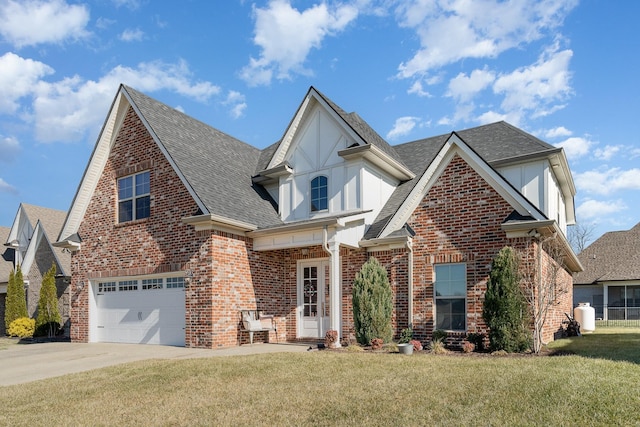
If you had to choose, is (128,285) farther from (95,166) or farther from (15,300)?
(15,300)

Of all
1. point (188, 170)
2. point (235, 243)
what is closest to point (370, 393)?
point (235, 243)

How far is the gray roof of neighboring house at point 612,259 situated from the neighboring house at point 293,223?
1484 centimetres

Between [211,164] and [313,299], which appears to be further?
[211,164]

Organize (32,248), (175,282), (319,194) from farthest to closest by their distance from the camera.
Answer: (32,248) < (319,194) < (175,282)

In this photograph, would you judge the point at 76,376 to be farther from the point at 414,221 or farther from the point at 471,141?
the point at 471,141

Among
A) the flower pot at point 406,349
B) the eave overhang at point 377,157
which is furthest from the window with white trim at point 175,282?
the flower pot at point 406,349

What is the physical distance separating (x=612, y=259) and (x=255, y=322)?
28176 mm

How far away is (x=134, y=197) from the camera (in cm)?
1675

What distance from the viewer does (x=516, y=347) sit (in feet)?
36.1

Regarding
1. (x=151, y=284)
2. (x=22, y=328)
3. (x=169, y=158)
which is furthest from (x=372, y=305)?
(x=22, y=328)

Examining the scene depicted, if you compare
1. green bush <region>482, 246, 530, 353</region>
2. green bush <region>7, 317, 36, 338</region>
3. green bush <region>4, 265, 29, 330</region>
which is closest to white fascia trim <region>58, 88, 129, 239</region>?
green bush <region>7, 317, 36, 338</region>

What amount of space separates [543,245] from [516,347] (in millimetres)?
3392

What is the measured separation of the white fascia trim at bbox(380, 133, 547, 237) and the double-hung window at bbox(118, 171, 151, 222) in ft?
26.4

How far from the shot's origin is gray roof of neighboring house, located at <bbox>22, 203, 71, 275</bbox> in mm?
24367
